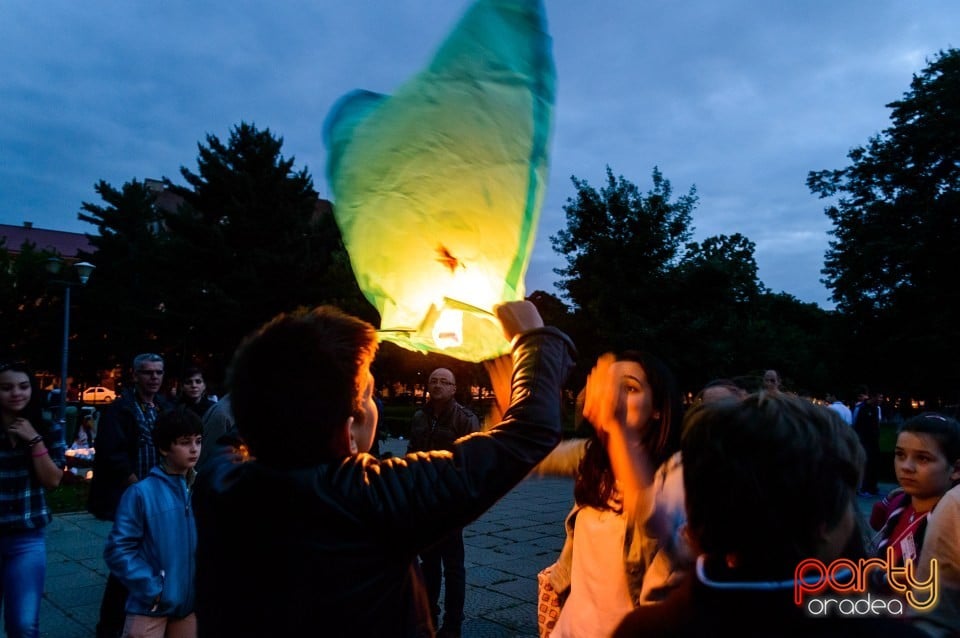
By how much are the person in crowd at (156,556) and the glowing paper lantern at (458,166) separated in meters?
2.29

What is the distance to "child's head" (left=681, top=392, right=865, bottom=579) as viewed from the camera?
3.62 ft

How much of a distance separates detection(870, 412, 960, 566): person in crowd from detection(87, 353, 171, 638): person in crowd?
4.46 meters

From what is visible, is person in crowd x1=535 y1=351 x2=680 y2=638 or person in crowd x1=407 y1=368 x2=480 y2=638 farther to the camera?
person in crowd x1=407 y1=368 x2=480 y2=638

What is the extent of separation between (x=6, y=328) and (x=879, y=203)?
4290 centimetres

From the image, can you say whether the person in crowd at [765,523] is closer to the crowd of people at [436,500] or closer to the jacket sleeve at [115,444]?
the crowd of people at [436,500]

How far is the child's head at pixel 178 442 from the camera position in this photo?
11.0ft

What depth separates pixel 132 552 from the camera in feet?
9.91

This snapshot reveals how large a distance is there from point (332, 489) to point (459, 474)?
0.82 ft

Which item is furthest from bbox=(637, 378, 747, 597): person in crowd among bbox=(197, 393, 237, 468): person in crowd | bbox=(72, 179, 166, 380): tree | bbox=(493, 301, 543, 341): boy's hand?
bbox=(72, 179, 166, 380): tree

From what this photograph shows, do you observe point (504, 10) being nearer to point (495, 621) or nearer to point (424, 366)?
point (495, 621)

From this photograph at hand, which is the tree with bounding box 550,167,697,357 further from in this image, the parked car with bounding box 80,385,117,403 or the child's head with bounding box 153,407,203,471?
the parked car with bounding box 80,385,117,403

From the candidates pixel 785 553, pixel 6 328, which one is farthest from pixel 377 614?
pixel 6 328

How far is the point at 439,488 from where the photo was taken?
115 centimetres

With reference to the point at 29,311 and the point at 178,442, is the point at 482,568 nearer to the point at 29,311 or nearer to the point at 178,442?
the point at 178,442
